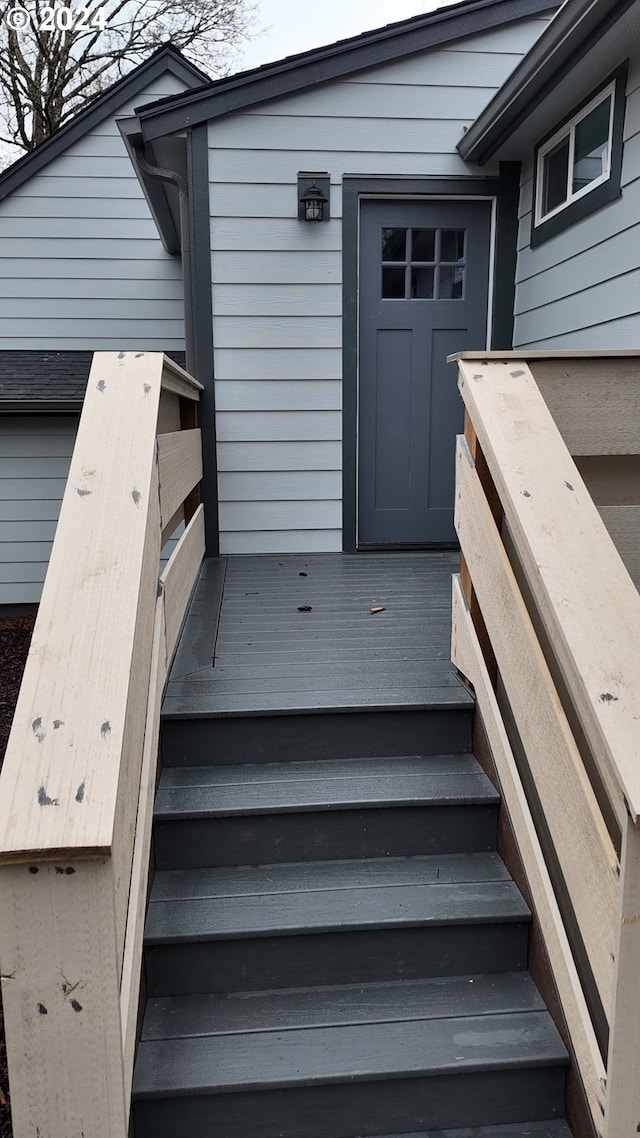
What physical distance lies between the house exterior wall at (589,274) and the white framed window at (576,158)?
13cm

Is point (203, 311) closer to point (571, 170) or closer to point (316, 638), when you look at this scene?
point (571, 170)

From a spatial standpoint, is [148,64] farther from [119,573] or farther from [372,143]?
[119,573]

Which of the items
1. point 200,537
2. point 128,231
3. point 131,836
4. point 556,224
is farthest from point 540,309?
point 128,231

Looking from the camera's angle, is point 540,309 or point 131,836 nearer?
point 131,836

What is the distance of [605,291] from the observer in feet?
10.5

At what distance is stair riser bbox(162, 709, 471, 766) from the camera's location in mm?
2270

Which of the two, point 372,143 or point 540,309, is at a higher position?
point 372,143

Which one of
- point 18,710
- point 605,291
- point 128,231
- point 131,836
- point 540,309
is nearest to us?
point 18,710

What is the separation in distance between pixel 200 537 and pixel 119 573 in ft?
7.49

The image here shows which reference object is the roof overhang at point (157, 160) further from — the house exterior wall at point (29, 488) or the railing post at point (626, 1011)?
the railing post at point (626, 1011)

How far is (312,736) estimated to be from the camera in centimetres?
230

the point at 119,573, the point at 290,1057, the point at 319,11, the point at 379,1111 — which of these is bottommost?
the point at 379,1111

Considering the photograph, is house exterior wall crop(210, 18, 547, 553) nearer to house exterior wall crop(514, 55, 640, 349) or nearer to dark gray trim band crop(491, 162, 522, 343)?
dark gray trim band crop(491, 162, 522, 343)

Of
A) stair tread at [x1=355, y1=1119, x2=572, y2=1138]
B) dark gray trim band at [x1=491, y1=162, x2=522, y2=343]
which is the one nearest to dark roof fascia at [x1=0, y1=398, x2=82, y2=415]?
dark gray trim band at [x1=491, y1=162, x2=522, y2=343]
